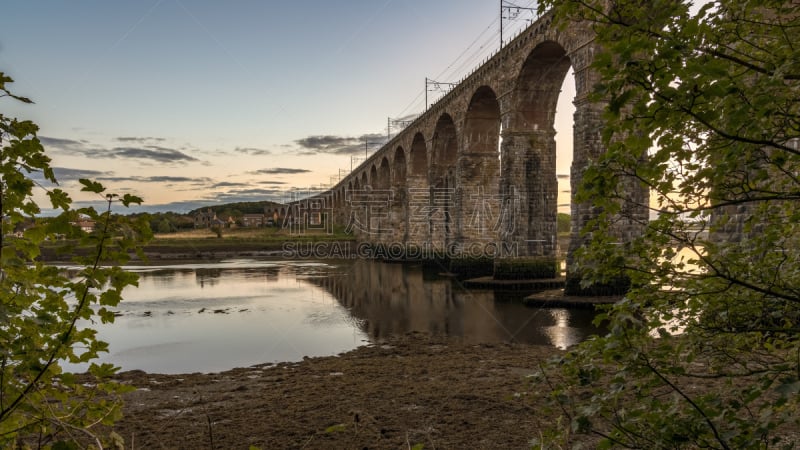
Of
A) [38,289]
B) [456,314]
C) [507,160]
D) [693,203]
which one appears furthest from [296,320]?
[693,203]

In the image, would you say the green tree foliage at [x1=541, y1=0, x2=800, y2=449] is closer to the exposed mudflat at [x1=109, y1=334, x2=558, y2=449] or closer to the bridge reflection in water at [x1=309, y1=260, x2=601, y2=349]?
the exposed mudflat at [x1=109, y1=334, x2=558, y2=449]

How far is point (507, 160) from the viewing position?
25.2 metres

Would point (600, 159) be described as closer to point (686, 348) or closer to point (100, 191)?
point (686, 348)

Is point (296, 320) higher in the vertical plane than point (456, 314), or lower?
lower

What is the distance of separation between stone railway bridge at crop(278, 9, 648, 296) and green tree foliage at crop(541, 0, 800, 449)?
11.9 metres

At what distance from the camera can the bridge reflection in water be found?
15062 millimetres

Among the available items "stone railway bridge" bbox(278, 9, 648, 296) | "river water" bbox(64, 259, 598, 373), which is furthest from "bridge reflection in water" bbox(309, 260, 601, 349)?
"stone railway bridge" bbox(278, 9, 648, 296)

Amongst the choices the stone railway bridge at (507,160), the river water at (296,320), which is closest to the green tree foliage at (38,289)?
the river water at (296,320)

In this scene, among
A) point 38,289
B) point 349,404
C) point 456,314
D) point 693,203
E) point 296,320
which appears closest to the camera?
point 38,289

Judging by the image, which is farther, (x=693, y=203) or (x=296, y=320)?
(x=296, y=320)

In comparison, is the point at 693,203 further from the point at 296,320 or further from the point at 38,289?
the point at 296,320

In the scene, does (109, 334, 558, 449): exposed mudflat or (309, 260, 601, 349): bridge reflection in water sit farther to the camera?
(309, 260, 601, 349): bridge reflection in water

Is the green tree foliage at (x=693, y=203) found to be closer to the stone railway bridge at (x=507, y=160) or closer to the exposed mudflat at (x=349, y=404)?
the exposed mudflat at (x=349, y=404)

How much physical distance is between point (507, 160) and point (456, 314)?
9791mm
